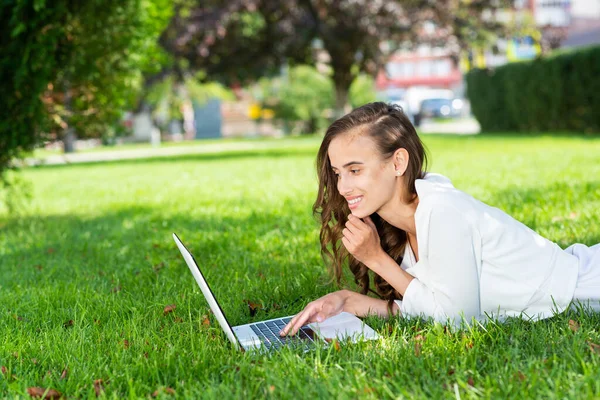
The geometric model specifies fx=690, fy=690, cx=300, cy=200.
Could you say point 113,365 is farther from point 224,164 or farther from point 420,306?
point 224,164

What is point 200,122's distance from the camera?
44219 mm

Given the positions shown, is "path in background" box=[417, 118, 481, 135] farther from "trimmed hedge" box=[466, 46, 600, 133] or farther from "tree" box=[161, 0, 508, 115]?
"tree" box=[161, 0, 508, 115]

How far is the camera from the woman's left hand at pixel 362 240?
3.17 m

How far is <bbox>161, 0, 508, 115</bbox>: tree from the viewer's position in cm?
1772

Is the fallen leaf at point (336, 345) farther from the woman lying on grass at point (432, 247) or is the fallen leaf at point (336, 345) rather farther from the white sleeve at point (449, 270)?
the white sleeve at point (449, 270)

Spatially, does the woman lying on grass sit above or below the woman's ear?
below

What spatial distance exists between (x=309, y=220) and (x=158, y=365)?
141 inches

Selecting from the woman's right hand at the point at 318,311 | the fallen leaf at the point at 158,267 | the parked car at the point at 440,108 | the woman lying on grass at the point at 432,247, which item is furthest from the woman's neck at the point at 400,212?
the parked car at the point at 440,108

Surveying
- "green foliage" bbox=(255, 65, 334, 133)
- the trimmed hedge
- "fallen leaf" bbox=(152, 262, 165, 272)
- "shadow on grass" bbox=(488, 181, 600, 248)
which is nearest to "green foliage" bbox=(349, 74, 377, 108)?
"green foliage" bbox=(255, 65, 334, 133)

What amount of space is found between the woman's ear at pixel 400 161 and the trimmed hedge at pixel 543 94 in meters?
15.1

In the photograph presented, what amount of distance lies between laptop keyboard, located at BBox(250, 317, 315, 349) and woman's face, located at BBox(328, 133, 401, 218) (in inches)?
23.6

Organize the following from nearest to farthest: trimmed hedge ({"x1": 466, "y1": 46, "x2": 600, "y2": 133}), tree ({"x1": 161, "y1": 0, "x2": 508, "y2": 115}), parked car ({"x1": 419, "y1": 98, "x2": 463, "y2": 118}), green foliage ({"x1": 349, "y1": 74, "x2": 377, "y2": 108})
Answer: trimmed hedge ({"x1": 466, "y1": 46, "x2": 600, "y2": 133})
tree ({"x1": 161, "y1": 0, "x2": 508, "y2": 115})
green foliage ({"x1": 349, "y1": 74, "x2": 377, "y2": 108})
parked car ({"x1": 419, "y1": 98, "x2": 463, "y2": 118})

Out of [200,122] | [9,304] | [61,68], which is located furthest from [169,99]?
[9,304]

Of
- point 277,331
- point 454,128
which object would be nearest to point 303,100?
point 454,128
